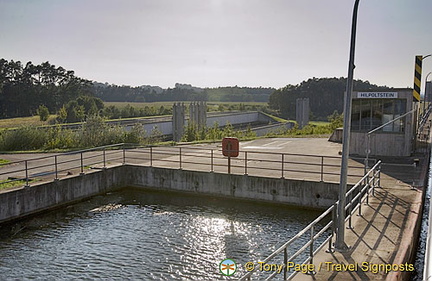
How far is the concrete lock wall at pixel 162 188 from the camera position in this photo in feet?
50.3

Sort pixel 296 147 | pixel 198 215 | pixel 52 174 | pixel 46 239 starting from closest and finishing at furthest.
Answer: pixel 46 239 < pixel 198 215 < pixel 52 174 < pixel 296 147

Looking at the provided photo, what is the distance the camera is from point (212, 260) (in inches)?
423

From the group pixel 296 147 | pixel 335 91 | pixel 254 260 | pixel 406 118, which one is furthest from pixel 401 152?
pixel 335 91

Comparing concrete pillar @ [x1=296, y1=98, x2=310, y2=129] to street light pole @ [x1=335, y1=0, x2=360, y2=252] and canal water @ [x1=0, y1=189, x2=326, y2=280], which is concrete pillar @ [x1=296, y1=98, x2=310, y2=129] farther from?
street light pole @ [x1=335, y1=0, x2=360, y2=252]

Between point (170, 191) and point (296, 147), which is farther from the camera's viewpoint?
point (296, 147)

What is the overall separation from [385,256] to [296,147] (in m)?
18.2

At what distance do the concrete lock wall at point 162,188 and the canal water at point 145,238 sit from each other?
44 centimetres

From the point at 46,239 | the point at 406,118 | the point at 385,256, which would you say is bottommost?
the point at 46,239

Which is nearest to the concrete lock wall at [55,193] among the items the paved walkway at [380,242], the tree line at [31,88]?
the paved walkway at [380,242]

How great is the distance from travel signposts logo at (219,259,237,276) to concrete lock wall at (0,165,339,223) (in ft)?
20.1

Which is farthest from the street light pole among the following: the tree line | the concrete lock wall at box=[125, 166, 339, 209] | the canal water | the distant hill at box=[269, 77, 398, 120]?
the distant hill at box=[269, 77, 398, 120]

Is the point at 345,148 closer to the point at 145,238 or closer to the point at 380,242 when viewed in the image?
the point at 380,242

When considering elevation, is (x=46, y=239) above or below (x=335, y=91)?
below

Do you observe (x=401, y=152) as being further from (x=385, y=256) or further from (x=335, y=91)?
(x=335, y=91)
